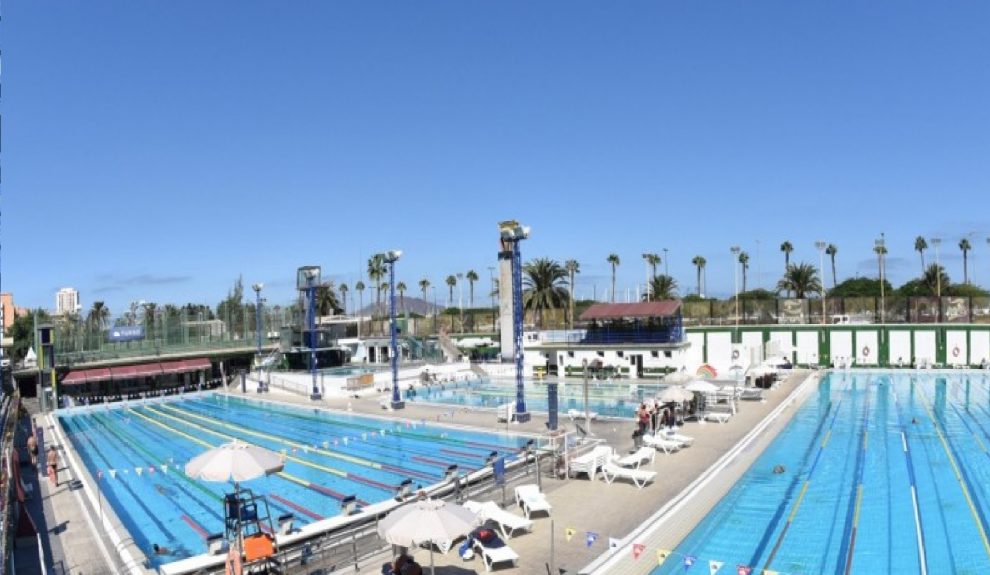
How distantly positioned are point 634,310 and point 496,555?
108 feet

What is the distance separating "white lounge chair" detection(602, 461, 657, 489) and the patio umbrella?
272 inches

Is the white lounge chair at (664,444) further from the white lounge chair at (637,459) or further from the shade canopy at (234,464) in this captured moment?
the shade canopy at (234,464)

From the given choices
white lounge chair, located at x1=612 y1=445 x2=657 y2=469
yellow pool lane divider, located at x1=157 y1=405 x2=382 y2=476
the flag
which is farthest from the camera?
yellow pool lane divider, located at x1=157 y1=405 x2=382 y2=476

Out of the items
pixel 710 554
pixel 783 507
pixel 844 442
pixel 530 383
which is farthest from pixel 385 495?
pixel 530 383

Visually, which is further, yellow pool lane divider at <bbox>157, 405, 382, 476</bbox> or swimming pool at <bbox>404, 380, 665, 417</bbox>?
swimming pool at <bbox>404, 380, 665, 417</bbox>

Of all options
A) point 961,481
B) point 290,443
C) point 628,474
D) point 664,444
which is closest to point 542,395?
point 290,443

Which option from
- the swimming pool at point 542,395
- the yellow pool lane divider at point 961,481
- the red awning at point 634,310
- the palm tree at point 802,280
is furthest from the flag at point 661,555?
the palm tree at point 802,280

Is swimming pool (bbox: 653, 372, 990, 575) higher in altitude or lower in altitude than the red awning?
lower

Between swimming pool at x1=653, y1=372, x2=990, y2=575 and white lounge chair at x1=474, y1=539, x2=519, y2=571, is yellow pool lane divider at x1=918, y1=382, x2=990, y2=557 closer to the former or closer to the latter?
swimming pool at x1=653, y1=372, x2=990, y2=575

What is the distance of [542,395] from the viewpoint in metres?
34.0

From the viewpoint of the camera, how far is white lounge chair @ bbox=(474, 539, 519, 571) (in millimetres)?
10828

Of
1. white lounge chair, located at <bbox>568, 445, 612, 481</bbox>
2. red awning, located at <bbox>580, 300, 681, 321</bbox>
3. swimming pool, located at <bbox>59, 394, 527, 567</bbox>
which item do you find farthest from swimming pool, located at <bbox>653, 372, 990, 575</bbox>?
red awning, located at <bbox>580, 300, 681, 321</bbox>

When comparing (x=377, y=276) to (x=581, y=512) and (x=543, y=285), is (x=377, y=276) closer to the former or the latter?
(x=543, y=285)

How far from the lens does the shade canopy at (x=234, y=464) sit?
10516 millimetres
